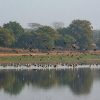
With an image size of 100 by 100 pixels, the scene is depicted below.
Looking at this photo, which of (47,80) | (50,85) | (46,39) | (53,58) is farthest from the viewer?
(46,39)

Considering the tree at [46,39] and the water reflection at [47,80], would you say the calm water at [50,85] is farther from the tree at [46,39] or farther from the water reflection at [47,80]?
A: the tree at [46,39]

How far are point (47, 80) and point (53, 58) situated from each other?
2035 centimetres

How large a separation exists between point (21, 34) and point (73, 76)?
29.6 meters

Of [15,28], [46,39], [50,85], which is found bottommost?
[50,85]

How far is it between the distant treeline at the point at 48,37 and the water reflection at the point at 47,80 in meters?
18.8

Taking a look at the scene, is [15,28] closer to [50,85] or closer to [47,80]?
[47,80]

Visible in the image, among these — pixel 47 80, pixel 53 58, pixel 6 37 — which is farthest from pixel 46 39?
pixel 47 80

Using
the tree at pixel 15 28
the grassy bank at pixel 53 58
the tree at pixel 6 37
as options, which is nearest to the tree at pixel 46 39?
the tree at pixel 15 28

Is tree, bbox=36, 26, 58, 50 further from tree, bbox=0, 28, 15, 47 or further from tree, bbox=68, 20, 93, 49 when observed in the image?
tree, bbox=68, 20, 93, 49

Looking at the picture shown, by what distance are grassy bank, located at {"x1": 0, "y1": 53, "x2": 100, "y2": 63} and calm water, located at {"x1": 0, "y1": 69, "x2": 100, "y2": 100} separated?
10366mm

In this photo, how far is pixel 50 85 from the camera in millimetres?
37375

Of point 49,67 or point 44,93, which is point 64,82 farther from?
point 49,67

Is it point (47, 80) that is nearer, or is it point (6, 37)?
point (47, 80)

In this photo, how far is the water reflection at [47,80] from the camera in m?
35.2
